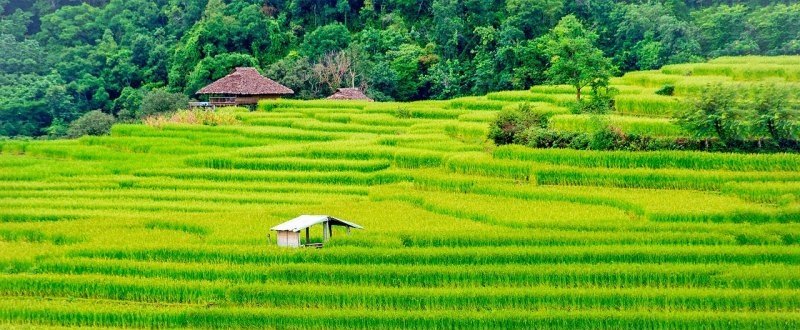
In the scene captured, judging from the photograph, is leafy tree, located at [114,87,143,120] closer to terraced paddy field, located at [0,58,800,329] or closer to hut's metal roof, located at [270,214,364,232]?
terraced paddy field, located at [0,58,800,329]

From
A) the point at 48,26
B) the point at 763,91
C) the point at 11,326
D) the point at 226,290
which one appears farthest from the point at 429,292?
the point at 48,26

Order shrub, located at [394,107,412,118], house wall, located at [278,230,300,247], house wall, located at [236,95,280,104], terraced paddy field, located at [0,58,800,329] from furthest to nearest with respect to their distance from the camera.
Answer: house wall, located at [236,95,280,104], shrub, located at [394,107,412,118], house wall, located at [278,230,300,247], terraced paddy field, located at [0,58,800,329]

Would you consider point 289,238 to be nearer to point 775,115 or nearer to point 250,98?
point 775,115

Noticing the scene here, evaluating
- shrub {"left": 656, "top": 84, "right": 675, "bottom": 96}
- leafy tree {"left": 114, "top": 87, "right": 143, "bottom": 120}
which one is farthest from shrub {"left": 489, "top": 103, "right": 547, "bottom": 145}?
leafy tree {"left": 114, "top": 87, "right": 143, "bottom": 120}

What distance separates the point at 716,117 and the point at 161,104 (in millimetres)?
28024

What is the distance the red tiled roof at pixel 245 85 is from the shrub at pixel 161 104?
158cm

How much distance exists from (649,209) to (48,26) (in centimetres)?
4884

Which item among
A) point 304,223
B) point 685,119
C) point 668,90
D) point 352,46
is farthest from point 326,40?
point 304,223

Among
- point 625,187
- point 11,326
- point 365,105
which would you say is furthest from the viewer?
point 365,105

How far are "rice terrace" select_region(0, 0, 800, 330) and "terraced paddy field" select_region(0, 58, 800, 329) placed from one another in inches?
2.7

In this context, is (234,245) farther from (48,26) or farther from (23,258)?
(48,26)

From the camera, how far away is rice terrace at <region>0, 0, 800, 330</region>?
21625 millimetres

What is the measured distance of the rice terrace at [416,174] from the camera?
21.6 m

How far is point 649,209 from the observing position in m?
27.3
